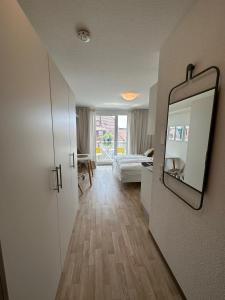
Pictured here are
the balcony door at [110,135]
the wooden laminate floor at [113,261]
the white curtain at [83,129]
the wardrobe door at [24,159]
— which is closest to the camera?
the wardrobe door at [24,159]

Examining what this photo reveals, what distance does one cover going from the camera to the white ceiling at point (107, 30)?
116cm

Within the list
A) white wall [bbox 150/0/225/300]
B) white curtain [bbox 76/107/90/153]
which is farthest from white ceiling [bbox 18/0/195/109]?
white curtain [bbox 76/107/90/153]

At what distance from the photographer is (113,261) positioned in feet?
5.32

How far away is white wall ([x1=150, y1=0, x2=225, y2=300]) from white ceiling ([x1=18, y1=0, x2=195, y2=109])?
21cm

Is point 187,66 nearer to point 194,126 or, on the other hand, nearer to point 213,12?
point 213,12

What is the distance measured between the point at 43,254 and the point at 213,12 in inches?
80.0

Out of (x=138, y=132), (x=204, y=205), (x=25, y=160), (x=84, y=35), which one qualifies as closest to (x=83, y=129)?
(x=138, y=132)

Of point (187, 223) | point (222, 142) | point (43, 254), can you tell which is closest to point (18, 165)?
point (43, 254)

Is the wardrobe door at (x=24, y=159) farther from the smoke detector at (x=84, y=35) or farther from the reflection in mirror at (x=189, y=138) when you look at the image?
the reflection in mirror at (x=189, y=138)

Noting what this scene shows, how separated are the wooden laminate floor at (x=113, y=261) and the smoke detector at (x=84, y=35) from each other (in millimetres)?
2505

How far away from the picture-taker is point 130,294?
1292 millimetres

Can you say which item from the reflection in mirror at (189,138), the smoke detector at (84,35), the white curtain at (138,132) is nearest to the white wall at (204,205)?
the reflection in mirror at (189,138)

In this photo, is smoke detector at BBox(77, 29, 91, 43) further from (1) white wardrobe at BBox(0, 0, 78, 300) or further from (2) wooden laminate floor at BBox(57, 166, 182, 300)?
(2) wooden laminate floor at BBox(57, 166, 182, 300)

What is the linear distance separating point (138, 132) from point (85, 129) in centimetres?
230
